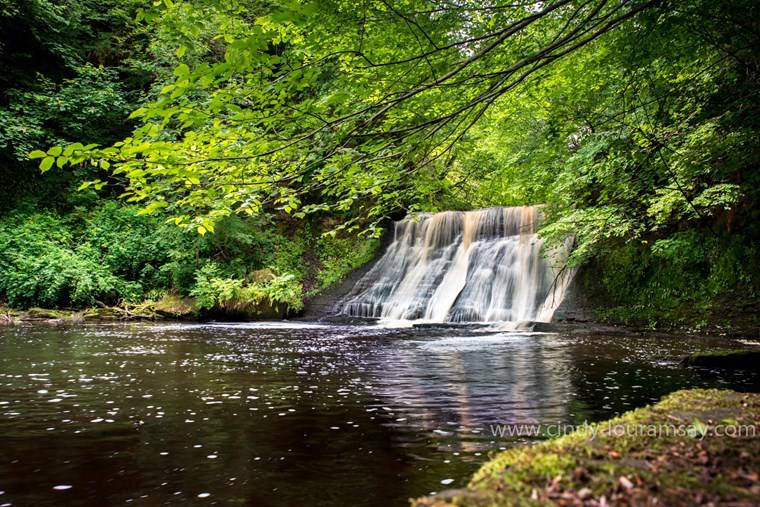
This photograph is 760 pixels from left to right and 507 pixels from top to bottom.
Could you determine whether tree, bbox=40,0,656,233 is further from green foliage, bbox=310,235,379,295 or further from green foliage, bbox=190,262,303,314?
green foliage, bbox=310,235,379,295

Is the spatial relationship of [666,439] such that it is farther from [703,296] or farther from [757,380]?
[703,296]

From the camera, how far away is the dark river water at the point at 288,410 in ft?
11.6

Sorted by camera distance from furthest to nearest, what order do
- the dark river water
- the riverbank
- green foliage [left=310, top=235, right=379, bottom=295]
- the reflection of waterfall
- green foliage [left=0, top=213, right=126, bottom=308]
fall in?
green foliage [left=310, top=235, right=379, bottom=295] < green foliage [left=0, top=213, right=126, bottom=308] < the reflection of waterfall < the dark river water < the riverbank

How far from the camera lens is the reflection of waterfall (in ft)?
52.0

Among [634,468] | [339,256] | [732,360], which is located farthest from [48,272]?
[634,468]

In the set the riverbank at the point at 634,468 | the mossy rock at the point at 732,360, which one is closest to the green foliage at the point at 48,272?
the mossy rock at the point at 732,360

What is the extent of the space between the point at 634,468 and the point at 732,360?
23.5 ft

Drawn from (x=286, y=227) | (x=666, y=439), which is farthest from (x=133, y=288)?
(x=666, y=439)

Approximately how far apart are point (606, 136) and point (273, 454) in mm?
6749

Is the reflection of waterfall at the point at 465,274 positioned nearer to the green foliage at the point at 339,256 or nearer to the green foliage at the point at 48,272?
the green foliage at the point at 339,256

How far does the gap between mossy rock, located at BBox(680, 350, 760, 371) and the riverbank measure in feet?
19.8

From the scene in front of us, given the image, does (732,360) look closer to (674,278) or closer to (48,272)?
(674,278)

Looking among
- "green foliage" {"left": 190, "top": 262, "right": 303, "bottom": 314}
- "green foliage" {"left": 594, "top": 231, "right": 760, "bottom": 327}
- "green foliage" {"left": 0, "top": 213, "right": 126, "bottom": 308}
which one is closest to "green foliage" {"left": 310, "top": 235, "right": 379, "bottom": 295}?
"green foliage" {"left": 190, "top": 262, "right": 303, "bottom": 314}

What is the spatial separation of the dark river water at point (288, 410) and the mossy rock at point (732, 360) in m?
0.47
